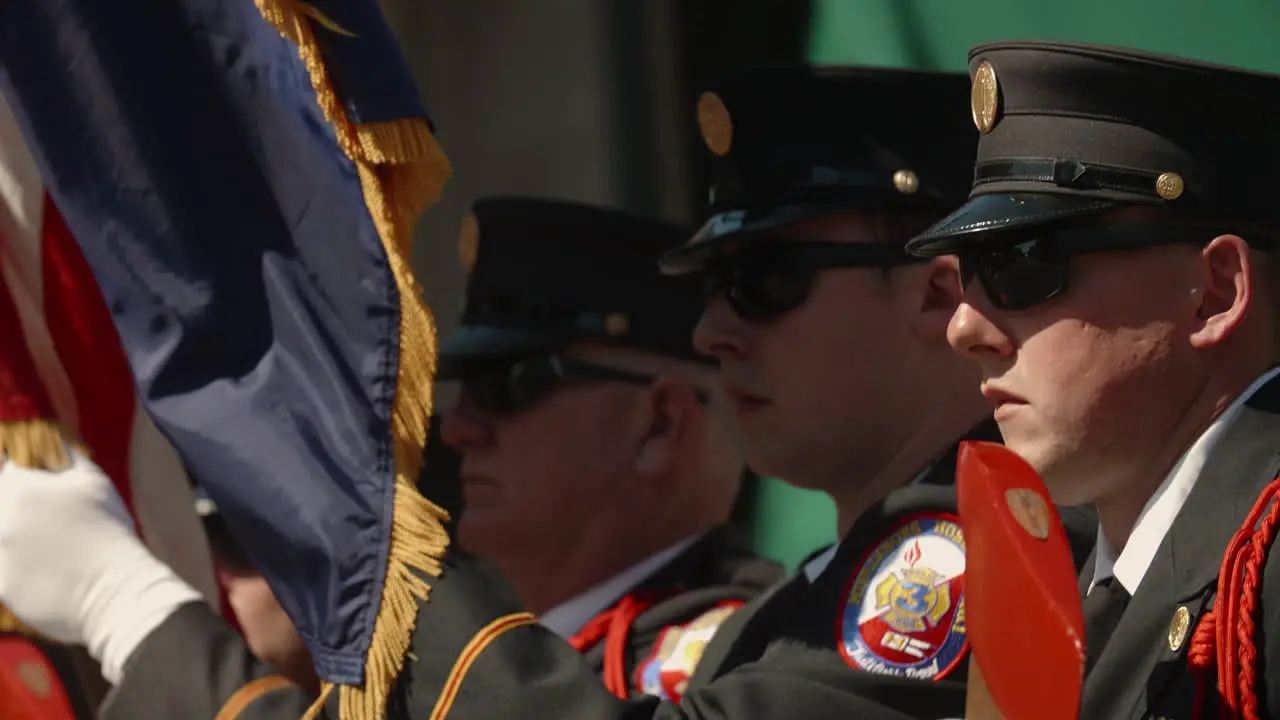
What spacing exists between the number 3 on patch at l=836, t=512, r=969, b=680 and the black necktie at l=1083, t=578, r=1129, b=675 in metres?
0.38

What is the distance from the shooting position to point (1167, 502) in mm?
2305

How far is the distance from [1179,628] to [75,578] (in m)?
1.75

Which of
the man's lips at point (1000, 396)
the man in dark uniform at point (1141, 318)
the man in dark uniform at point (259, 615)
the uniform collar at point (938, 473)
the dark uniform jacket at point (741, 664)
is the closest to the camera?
the man in dark uniform at point (1141, 318)

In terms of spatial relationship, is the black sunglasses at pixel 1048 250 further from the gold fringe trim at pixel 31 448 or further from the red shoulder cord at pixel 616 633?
the gold fringe trim at pixel 31 448

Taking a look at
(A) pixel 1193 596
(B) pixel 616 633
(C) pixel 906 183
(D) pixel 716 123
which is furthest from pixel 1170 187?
(B) pixel 616 633

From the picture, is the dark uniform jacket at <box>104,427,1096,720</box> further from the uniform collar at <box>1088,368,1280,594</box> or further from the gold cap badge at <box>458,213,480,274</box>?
the gold cap badge at <box>458,213,480,274</box>

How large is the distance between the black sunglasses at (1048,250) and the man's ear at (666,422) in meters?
1.77

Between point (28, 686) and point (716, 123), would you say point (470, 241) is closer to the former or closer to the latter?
point (716, 123)

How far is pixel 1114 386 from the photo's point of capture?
228 cm

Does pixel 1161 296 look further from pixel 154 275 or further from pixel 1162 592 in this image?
pixel 154 275

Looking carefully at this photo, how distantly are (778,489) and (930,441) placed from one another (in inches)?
71.9

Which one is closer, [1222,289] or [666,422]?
[1222,289]

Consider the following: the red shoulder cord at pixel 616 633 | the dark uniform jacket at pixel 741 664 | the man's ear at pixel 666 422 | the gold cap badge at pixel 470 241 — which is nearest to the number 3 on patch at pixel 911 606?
the dark uniform jacket at pixel 741 664

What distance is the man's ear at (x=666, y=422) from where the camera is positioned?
4098 mm
